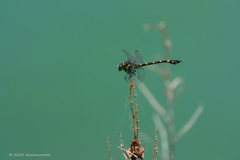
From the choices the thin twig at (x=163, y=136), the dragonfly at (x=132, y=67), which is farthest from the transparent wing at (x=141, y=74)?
the thin twig at (x=163, y=136)

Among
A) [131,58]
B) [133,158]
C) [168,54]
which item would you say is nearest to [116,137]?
[133,158]

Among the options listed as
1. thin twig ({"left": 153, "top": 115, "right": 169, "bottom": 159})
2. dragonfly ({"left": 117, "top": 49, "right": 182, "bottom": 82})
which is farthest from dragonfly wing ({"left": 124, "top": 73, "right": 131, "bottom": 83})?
thin twig ({"left": 153, "top": 115, "right": 169, "bottom": 159})

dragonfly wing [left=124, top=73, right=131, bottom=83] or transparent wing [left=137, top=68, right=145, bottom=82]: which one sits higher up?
transparent wing [left=137, top=68, right=145, bottom=82]

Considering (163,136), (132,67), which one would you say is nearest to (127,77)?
(132,67)

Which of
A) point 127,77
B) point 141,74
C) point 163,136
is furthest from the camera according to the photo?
point 163,136

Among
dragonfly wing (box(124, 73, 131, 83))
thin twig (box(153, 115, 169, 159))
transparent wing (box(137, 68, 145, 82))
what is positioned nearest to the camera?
dragonfly wing (box(124, 73, 131, 83))

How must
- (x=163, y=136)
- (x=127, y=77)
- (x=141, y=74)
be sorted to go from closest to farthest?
1. (x=127, y=77)
2. (x=141, y=74)
3. (x=163, y=136)

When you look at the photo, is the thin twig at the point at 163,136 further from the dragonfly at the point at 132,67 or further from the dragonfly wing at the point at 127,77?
the dragonfly wing at the point at 127,77

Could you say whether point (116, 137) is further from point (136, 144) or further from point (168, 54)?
point (168, 54)

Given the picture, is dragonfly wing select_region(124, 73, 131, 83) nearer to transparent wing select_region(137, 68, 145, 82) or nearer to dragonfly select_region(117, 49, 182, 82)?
dragonfly select_region(117, 49, 182, 82)

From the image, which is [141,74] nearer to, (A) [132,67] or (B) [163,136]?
(A) [132,67]

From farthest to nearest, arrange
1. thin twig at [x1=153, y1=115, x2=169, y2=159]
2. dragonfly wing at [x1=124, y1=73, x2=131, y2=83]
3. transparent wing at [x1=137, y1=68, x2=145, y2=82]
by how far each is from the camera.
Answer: thin twig at [x1=153, y1=115, x2=169, y2=159], transparent wing at [x1=137, y1=68, x2=145, y2=82], dragonfly wing at [x1=124, y1=73, x2=131, y2=83]
